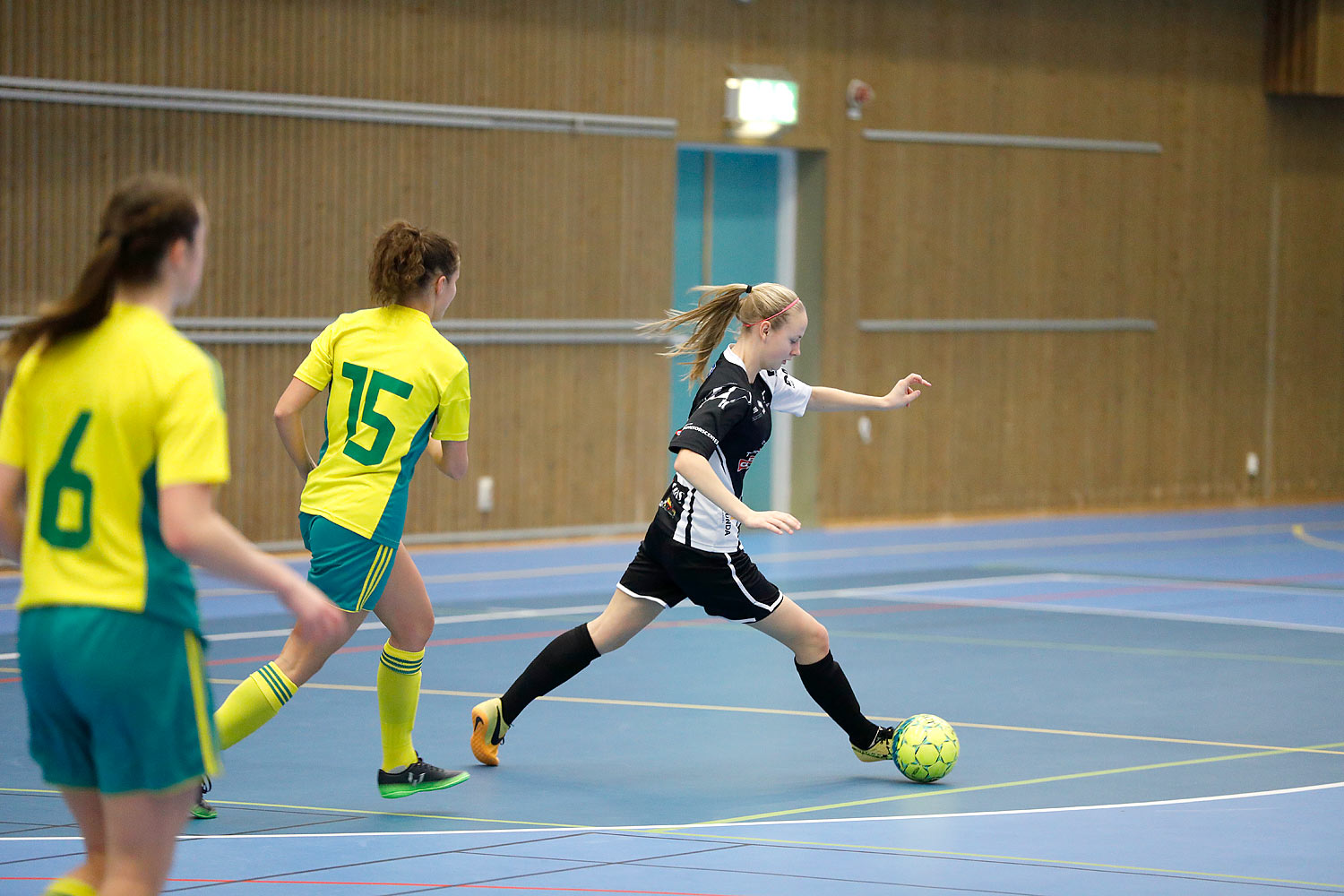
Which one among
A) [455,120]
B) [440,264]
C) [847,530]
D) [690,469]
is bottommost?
[847,530]

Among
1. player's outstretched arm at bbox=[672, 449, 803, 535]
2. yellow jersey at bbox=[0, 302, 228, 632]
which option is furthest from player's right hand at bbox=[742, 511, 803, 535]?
yellow jersey at bbox=[0, 302, 228, 632]

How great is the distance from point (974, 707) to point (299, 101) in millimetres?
7728

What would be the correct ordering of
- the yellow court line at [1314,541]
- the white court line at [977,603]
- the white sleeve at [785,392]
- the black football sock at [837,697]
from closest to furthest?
the black football sock at [837,697] < the white sleeve at [785,392] < the white court line at [977,603] < the yellow court line at [1314,541]

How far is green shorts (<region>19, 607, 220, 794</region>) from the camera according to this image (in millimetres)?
3113

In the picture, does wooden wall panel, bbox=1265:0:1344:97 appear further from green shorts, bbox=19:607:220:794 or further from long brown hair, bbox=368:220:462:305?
green shorts, bbox=19:607:220:794

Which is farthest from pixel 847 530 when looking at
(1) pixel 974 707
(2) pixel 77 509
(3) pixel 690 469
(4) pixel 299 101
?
(2) pixel 77 509

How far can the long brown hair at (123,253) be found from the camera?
313 cm

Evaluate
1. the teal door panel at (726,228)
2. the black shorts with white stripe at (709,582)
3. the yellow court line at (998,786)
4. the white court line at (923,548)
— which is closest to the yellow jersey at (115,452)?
the yellow court line at (998,786)

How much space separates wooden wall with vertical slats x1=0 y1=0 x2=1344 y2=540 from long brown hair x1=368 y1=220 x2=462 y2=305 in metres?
7.38

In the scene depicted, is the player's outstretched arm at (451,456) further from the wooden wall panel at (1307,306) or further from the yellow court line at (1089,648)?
the wooden wall panel at (1307,306)

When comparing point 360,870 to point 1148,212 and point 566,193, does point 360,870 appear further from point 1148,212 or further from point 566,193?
point 1148,212


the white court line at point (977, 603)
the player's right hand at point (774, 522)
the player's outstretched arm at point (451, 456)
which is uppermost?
the player's outstretched arm at point (451, 456)

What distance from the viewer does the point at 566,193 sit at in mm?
14898

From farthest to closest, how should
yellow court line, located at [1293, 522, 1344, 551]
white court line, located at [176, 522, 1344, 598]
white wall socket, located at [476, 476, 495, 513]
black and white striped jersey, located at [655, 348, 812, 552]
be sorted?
1. yellow court line, located at [1293, 522, 1344, 551]
2. white wall socket, located at [476, 476, 495, 513]
3. white court line, located at [176, 522, 1344, 598]
4. black and white striped jersey, located at [655, 348, 812, 552]
